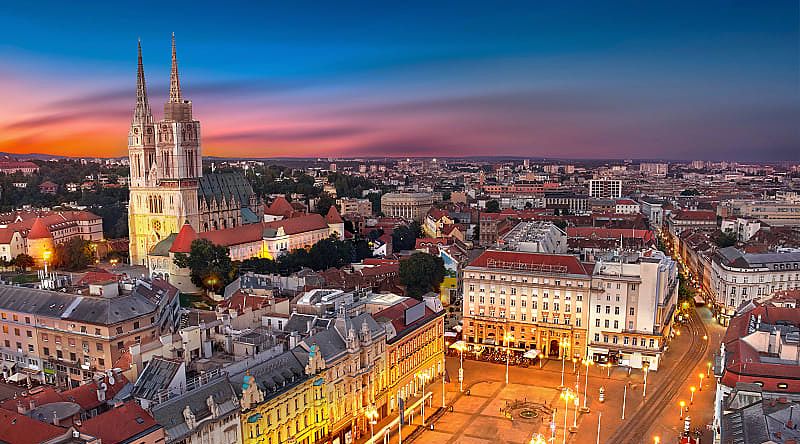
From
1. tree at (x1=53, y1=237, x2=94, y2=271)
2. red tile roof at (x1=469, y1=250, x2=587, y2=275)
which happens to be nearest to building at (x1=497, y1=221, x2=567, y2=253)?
red tile roof at (x1=469, y1=250, x2=587, y2=275)

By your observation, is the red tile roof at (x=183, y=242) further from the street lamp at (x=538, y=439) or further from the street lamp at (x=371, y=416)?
the street lamp at (x=538, y=439)

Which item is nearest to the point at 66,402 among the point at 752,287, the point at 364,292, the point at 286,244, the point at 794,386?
the point at 364,292

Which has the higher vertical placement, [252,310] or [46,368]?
[252,310]

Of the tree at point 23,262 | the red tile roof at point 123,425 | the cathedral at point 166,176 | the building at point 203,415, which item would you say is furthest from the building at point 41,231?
the red tile roof at point 123,425

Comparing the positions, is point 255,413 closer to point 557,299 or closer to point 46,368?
point 46,368

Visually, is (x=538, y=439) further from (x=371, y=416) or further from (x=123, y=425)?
(x=123, y=425)

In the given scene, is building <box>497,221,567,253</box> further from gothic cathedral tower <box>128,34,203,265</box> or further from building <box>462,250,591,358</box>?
gothic cathedral tower <box>128,34,203,265</box>
